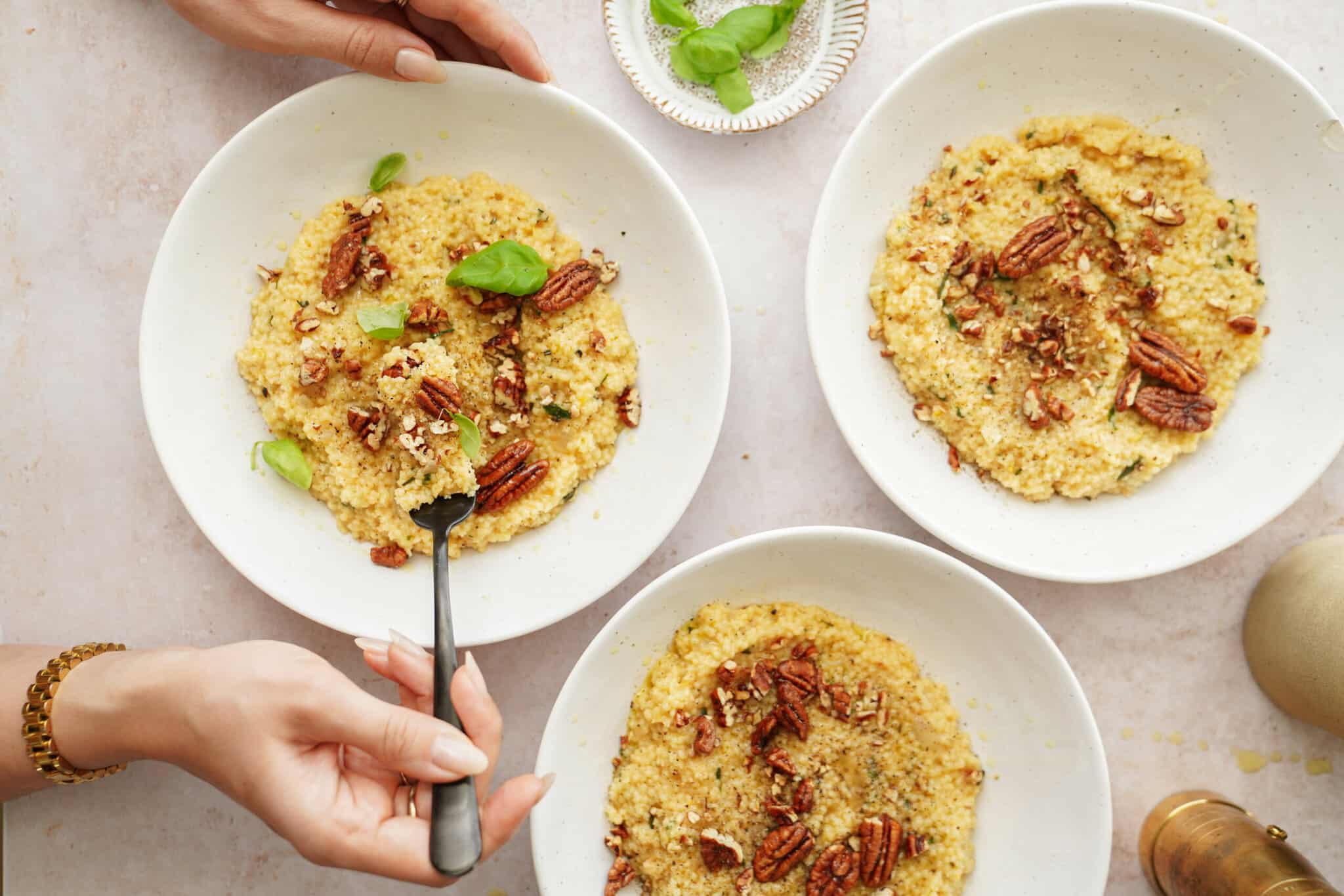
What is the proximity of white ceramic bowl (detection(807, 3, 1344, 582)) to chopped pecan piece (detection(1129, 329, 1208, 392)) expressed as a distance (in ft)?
0.46

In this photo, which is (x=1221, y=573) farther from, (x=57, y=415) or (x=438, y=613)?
(x=57, y=415)

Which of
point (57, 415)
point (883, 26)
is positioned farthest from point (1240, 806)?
point (57, 415)

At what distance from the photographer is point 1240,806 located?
199 cm

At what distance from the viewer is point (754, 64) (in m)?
1.95

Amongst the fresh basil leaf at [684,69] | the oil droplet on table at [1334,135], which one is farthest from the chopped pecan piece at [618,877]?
the oil droplet on table at [1334,135]

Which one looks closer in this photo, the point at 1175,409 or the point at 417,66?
the point at 417,66

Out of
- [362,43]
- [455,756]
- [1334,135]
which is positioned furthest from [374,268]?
[1334,135]

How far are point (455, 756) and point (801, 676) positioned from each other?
2.43 ft

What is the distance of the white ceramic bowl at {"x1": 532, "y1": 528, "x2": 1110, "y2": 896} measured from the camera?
175cm

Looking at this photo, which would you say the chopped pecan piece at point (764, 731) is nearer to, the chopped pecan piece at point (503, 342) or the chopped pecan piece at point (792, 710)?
the chopped pecan piece at point (792, 710)

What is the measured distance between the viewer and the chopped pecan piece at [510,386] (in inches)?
72.3

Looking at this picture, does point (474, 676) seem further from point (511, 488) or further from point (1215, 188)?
point (1215, 188)

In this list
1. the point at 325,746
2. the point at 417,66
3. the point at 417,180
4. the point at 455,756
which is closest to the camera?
the point at 455,756

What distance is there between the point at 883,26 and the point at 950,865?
175 centimetres
